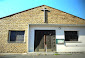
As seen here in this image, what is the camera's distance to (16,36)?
1112 centimetres

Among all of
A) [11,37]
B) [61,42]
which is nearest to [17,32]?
[11,37]

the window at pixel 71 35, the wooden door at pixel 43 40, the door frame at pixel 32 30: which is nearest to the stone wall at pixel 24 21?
the door frame at pixel 32 30

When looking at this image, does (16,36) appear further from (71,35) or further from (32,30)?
(71,35)

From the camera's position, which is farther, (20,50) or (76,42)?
(76,42)

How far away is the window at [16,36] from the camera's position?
11059 mm

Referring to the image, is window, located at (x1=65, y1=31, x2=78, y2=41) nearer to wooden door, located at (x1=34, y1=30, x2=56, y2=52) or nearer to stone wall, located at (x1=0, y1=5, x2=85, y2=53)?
stone wall, located at (x1=0, y1=5, x2=85, y2=53)

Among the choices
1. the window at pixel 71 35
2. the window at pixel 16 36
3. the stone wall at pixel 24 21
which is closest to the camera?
the stone wall at pixel 24 21

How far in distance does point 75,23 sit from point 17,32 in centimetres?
719

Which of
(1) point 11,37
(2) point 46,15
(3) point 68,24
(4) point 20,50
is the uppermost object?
(2) point 46,15

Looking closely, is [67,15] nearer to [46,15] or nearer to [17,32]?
[46,15]

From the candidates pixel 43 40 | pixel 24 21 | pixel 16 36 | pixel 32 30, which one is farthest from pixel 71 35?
pixel 16 36

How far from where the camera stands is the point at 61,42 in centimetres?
1119

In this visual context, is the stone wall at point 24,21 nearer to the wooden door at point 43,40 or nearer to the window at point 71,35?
the wooden door at point 43,40

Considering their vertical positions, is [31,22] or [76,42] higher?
[31,22]
